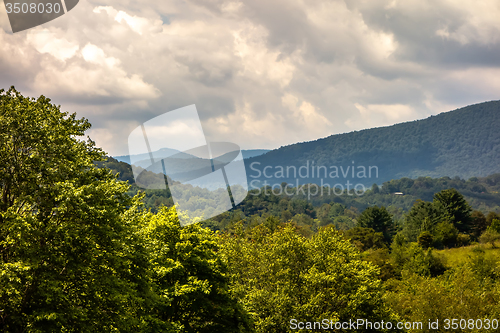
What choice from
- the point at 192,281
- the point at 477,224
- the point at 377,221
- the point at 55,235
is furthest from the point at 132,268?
the point at 477,224

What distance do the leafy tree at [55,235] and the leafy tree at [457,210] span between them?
107779mm

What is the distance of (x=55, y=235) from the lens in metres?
14.7

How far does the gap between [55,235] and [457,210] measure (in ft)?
376

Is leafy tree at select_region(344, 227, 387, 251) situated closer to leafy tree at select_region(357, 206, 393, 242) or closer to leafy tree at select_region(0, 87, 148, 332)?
leafy tree at select_region(357, 206, 393, 242)

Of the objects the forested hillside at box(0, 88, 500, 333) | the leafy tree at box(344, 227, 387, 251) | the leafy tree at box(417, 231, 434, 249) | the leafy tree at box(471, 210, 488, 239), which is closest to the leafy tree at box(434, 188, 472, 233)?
the leafy tree at box(471, 210, 488, 239)

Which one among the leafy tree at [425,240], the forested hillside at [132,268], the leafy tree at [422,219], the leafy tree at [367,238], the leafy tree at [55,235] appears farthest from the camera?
the leafy tree at [422,219]

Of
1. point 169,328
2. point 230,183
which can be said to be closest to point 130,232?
point 230,183

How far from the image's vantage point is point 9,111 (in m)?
15.5

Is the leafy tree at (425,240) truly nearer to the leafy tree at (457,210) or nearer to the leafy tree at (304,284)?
the leafy tree at (457,210)

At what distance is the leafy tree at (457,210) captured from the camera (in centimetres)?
10525

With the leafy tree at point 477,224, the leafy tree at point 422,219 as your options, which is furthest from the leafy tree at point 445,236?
the leafy tree at point 477,224

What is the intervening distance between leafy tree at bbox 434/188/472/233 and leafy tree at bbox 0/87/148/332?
107779mm

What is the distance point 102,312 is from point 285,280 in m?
19.7

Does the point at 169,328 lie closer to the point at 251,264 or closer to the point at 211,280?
the point at 211,280
